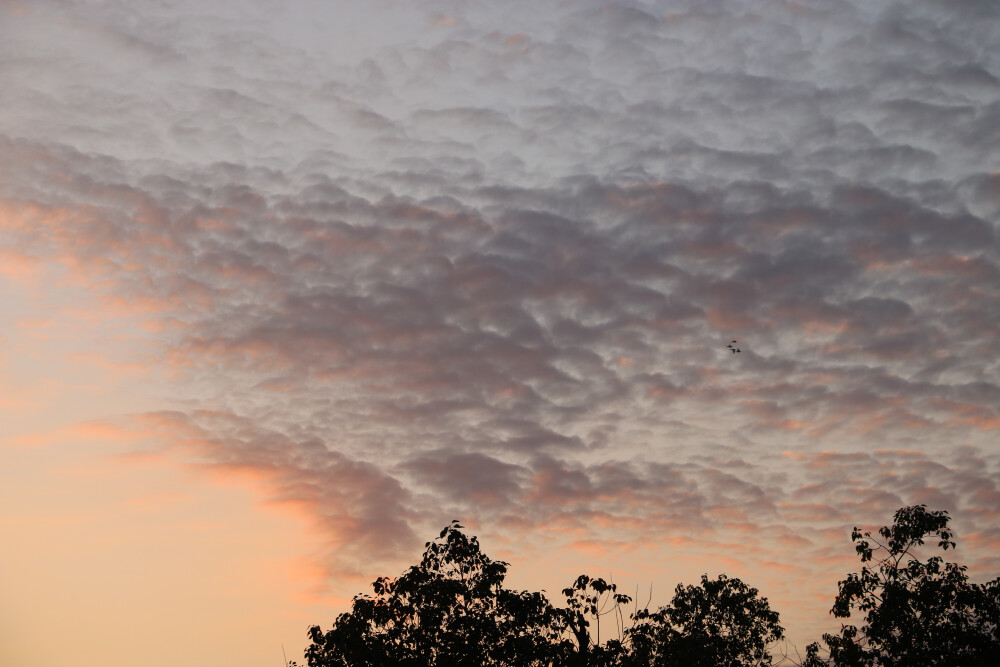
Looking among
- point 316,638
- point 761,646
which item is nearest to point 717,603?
point 761,646

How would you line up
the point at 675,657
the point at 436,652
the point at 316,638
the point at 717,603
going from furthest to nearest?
the point at 717,603, the point at 675,657, the point at 316,638, the point at 436,652

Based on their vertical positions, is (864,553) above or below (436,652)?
above

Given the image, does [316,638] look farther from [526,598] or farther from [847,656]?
[847,656]

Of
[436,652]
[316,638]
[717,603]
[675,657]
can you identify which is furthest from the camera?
[717,603]

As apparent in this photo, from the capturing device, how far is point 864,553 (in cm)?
3362

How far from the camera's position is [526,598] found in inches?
1252

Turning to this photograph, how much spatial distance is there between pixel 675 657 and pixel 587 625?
5.74m

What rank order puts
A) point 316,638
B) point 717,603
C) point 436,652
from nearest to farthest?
point 436,652 → point 316,638 → point 717,603

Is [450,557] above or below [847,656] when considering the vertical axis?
above

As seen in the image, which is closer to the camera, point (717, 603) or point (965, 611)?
point (965, 611)

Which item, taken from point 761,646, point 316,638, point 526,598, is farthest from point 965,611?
point 316,638

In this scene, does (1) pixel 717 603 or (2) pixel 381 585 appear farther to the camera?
(1) pixel 717 603

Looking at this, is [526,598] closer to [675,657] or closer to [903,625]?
[675,657]

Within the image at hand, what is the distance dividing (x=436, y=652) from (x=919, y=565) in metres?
16.8
